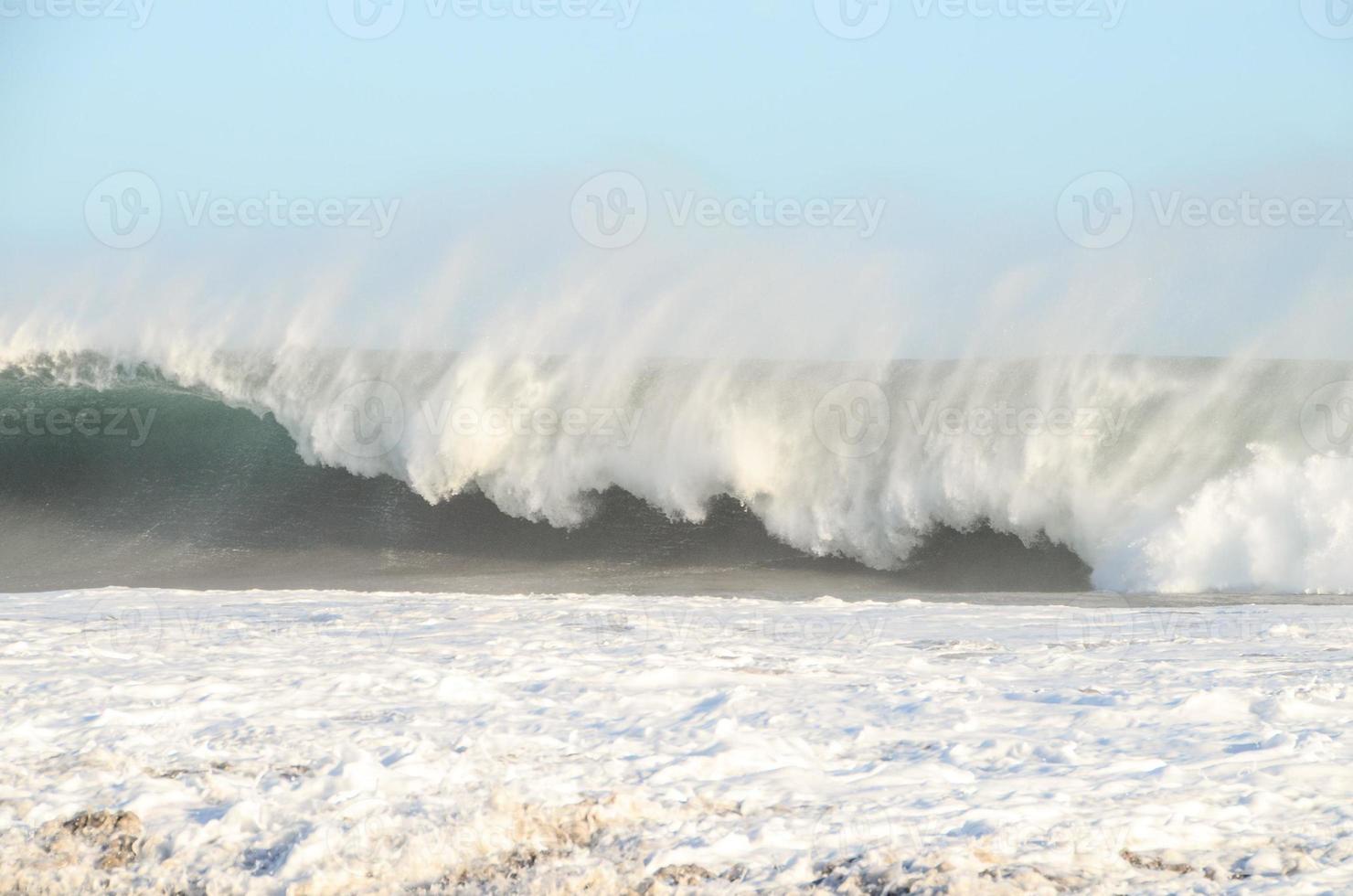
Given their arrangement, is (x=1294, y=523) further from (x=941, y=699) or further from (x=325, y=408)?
(x=325, y=408)

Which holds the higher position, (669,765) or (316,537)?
(316,537)

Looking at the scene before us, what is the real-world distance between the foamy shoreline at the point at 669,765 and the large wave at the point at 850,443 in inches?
256

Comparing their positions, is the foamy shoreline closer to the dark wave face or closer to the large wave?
the dark wave face

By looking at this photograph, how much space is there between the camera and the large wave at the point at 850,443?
1197 cm

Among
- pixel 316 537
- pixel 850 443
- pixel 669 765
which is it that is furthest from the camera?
pixel 850 443

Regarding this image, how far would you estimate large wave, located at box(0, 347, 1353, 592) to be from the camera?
12.0 meters

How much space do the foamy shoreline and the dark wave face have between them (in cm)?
580

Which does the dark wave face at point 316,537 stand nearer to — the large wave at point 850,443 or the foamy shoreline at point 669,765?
the large wave at point 850,443

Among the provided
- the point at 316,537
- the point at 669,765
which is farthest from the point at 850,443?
the point at 669,765

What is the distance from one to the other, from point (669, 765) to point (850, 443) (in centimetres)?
1135

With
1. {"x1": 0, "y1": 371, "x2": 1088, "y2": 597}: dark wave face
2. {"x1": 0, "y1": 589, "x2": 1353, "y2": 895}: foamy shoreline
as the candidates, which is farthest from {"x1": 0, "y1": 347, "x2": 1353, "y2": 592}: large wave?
{"x1": 0, "y1": 589, "x2": 1353, "y2": 895}: foamy shoreline

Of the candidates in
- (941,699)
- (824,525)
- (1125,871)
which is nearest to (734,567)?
(824,525)

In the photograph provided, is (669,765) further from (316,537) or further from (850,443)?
(850,443)

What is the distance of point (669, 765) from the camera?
139 inches
